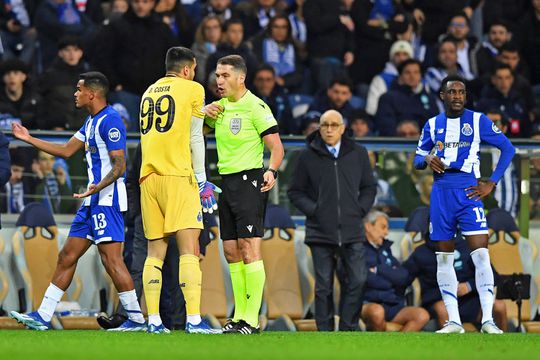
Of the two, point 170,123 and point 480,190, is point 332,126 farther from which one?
point 170,123

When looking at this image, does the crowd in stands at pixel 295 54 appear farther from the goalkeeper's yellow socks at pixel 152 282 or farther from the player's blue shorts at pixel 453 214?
the goalkeeper's yellow socks at pixel 152 282

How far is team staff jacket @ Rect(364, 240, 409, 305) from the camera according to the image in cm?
1573

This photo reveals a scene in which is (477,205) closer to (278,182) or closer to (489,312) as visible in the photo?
(489,312)

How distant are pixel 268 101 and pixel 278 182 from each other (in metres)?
2.84

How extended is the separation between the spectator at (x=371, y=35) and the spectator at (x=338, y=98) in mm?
1993

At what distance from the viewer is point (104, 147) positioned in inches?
503

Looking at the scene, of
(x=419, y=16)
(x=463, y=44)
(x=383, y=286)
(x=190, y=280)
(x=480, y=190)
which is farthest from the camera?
(x=419, y=16)

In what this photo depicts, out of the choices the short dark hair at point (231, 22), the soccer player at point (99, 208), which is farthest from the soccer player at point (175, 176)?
the short dark hair at point (231, 22)

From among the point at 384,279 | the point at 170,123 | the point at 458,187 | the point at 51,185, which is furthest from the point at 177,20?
the point at 170,123

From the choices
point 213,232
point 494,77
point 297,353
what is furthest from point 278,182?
point 297,353

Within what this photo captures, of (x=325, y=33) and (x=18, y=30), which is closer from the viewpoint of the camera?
(x=18, y=30)

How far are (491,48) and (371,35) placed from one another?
6.05 ft

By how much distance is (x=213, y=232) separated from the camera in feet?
52.6

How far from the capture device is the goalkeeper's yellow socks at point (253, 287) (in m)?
12.1
